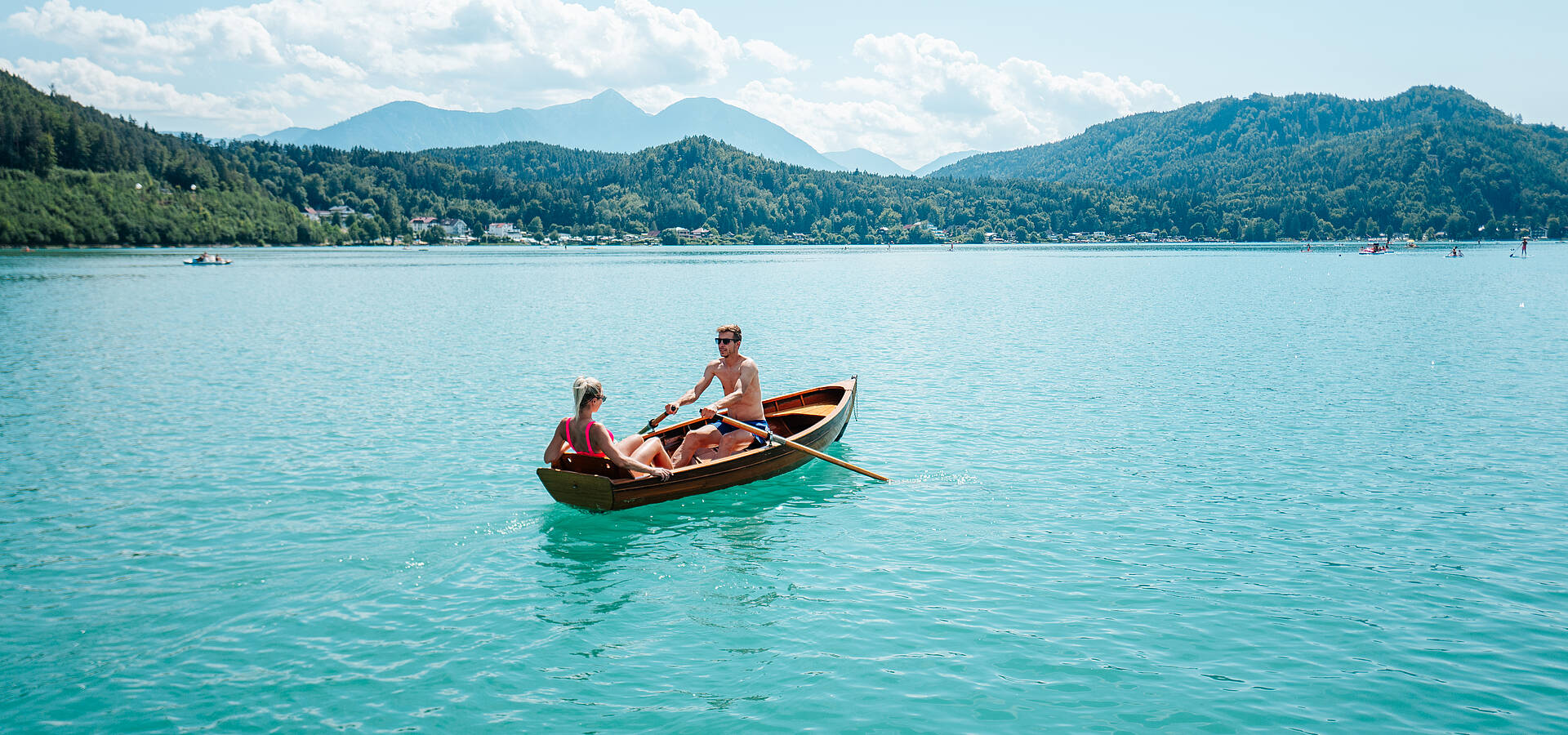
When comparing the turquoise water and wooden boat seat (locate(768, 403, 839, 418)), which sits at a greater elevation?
wooden boat seat (locate(768, 403, 839, 418))

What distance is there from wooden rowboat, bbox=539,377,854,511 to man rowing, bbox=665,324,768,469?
0.42m

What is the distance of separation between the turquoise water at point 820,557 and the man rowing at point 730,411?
951mm

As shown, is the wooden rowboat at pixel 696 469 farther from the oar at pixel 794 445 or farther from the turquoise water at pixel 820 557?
the turquoise water at pixel 820 557

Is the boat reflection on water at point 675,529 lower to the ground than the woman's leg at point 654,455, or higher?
lower

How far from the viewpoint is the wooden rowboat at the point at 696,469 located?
13.8m

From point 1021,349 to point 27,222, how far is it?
167906 millimetres

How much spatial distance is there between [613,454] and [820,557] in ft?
11.3

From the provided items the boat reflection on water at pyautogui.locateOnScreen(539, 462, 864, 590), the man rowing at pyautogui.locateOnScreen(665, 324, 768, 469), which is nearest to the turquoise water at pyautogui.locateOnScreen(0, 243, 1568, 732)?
the boat reflection on water at pyautogui.locateOnScreen(539, 462, 864, 590)

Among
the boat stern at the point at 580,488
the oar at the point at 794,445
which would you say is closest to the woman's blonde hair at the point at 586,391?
the boat stern at the point at 580,488

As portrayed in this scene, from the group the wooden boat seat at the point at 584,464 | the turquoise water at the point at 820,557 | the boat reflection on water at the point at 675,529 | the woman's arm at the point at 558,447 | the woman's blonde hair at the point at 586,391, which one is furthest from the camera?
the woman's arm at the point at 558,447

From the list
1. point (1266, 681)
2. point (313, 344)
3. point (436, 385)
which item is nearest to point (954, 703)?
point (1266, 681)

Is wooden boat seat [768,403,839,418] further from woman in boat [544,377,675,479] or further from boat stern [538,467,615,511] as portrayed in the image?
boat stern [538,467,615,511]

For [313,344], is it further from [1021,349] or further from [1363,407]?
[1363,407]

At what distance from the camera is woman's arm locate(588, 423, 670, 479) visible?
13.5 meters
